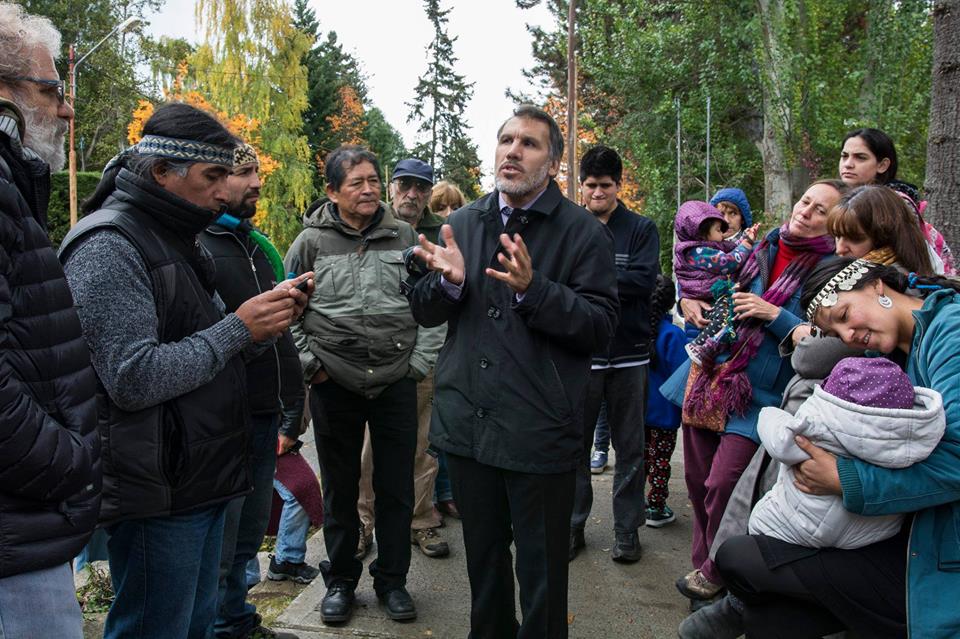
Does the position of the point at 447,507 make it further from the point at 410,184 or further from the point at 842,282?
the point at 842,282

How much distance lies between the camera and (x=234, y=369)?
2408 millimetres

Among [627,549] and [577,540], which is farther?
[577,540]

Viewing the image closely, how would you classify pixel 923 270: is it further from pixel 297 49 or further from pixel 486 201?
pixel 297 49

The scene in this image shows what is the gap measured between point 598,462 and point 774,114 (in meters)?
13.4

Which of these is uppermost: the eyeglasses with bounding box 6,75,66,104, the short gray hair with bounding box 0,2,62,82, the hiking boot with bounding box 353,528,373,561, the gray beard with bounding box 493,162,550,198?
the short gray hair with bounding box 0,2,62,82

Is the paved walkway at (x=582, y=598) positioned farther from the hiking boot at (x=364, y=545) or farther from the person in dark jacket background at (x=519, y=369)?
the person in dark jacket background at (x=519, y=369)

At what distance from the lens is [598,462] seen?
582 cm

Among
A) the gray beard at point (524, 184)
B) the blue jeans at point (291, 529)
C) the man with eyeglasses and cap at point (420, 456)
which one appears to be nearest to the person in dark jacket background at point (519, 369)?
the gray beard at point (524, 184)

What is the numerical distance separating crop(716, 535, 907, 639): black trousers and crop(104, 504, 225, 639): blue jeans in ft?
5.97

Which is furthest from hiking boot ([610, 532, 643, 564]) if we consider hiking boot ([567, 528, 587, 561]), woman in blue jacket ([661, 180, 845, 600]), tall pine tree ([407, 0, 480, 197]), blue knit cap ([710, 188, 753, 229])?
tall pine tree ([407, 0, 480, 197])

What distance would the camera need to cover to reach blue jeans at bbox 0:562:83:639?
1.55 meters

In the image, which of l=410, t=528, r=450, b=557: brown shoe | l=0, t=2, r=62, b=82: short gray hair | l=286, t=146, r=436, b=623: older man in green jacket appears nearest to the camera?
l=0, t=2, r=62, b=82: short gray hair

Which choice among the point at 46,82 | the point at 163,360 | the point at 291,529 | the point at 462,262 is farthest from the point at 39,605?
the point at 291,529

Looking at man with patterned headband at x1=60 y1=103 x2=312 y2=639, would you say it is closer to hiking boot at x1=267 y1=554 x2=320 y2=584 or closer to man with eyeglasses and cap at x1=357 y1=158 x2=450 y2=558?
hiking boot at x1=267 y1=554 x2=320 y2=584
